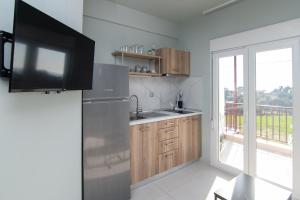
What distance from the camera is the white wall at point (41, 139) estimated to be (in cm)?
113

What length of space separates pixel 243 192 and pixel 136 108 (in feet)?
6.48

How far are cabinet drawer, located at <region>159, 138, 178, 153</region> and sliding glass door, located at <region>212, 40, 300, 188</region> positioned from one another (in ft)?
2.52

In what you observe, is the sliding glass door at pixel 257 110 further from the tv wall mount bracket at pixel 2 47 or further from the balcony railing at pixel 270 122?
the tv wall mount bracket at pixel 2 47

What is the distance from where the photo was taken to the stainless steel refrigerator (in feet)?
6.02

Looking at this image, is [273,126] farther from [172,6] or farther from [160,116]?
[172,6]

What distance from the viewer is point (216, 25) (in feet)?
9.85

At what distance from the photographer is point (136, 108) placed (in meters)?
3.06

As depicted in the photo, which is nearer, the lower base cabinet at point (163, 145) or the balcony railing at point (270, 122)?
the balcony railing at point (270, 122)

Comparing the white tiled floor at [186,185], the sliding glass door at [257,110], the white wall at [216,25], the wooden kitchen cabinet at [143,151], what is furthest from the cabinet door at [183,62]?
the white tiled floor at [186,185]

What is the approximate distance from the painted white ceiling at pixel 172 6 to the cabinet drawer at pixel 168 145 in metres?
2.24

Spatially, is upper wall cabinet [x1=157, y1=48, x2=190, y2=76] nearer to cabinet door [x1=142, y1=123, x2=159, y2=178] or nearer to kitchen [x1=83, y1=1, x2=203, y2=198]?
kitchen [x1=83, y1=1, x2=203, y2=198]

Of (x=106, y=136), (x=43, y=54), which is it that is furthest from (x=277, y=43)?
(x=43, y=54)

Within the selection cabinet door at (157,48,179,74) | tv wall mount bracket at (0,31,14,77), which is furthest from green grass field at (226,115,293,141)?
tv wall mount bracket at (0,31,14,77)

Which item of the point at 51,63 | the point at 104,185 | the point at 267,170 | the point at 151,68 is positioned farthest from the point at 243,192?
the point at 151,68
